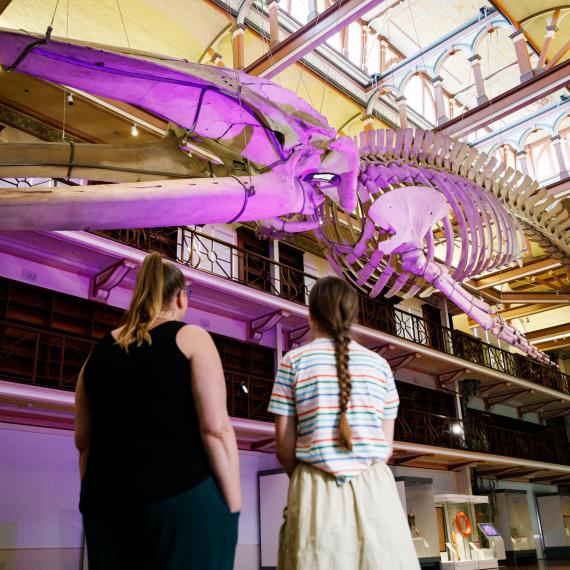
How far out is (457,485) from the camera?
1780 cm

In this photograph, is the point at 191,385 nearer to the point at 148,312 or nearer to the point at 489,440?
the point at 148,312

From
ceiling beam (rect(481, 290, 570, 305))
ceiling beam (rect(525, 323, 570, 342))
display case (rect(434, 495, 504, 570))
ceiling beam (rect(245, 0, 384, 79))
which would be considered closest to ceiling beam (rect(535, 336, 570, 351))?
ceiling beam (rect(525, 323, 570, 342))

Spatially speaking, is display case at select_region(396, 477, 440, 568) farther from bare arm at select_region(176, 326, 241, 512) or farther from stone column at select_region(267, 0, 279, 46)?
bare arm at select_region(176, 326, 241, 512)

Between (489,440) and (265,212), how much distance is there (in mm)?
16657

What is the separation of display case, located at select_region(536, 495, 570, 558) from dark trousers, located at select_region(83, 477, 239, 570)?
23.5m

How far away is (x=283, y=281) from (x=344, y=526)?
12616 mm

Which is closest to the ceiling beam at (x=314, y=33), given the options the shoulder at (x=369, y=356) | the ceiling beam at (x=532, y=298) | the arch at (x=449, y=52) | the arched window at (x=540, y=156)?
the arch at (x=449, y=52)

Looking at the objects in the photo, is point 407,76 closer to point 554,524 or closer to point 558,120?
point 558,120

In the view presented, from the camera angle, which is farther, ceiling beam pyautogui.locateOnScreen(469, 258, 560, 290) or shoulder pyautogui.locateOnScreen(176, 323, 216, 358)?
ceiling beam pyautogui.locateOnScreen(469, 258, 560, 290)

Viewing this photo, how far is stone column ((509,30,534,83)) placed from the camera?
10.3 m

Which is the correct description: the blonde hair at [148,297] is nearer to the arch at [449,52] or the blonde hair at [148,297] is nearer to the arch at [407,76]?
the arch at [449,52]

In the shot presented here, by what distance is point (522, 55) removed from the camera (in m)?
10.4

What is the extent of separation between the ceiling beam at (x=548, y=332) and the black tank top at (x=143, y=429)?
2214 cm

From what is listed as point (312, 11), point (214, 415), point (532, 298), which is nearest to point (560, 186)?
point (312, 11)
